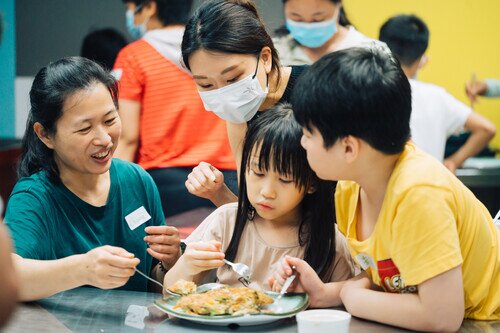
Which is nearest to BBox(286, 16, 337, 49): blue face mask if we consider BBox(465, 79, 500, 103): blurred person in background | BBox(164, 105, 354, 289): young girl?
BBox(465, 79, 500, 103): blurred person in background

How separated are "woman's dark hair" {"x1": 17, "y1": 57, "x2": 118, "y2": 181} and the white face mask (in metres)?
0.28

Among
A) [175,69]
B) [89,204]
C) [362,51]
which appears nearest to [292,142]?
[362,51]

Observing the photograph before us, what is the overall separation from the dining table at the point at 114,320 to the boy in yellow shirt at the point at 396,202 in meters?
0.07

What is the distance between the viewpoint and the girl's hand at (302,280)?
1.80m

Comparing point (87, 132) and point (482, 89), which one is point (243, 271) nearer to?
→ point (87, 132)

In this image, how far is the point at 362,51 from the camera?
1671 mm

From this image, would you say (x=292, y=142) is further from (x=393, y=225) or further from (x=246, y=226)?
(x=393, y=225)

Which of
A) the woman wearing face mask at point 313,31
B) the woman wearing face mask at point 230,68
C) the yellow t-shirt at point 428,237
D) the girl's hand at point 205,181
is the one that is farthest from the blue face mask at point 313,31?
the yellow t-shirt at point 428,237

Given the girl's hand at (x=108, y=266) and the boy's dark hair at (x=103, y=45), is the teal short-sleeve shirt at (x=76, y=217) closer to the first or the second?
the girl's hand at (x=108, y=266)

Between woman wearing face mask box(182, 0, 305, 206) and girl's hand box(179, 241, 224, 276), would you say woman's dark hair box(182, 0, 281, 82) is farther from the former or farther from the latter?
girl's hand box(179, 241, 224, 276)

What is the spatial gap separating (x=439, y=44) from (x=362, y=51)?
9.44 ft

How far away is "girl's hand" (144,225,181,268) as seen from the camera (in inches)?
80.7

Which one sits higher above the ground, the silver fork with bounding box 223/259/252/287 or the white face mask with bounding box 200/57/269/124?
the white face mask with bounding box 200/57/269/124

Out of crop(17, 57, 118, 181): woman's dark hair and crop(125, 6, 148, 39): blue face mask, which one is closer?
crop(17, 57, 118, 181): woman's dark hair
